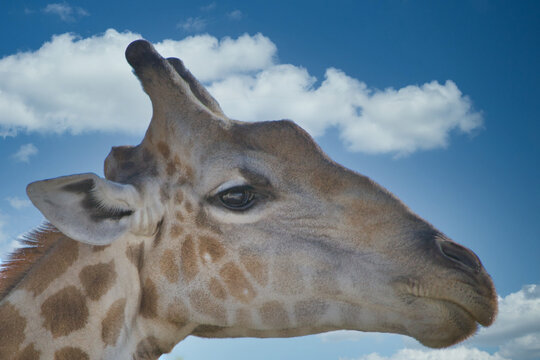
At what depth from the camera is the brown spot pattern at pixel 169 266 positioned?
14.7 feet

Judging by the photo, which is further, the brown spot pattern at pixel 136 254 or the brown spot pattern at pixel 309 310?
the brown spot pattern at pixel 136 254

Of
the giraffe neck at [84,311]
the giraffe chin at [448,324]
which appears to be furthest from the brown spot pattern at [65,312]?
the giraffe chin at [448,324]

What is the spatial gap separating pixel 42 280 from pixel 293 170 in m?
2.52

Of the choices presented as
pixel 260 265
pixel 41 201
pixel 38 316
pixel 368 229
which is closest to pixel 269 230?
pixel 260 265

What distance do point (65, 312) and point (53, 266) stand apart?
0.48m

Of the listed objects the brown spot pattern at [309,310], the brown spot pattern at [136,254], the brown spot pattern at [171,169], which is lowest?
the brown spot pattern at [309,310]

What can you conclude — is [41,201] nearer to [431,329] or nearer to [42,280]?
[42,280]

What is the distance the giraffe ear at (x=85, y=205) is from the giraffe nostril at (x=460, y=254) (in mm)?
2662

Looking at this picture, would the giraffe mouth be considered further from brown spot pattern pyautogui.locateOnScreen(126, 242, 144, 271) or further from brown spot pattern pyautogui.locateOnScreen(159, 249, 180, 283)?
brown spot pattern pyautogui.locateOnScreen(126, 242, 144, 271)

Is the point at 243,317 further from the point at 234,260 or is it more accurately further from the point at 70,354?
the point at 70,354

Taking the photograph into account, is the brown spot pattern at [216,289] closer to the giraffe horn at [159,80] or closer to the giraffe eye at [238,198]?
→ the giraffe eye at [238,198]

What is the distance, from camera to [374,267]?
426 cm

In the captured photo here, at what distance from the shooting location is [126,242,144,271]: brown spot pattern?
4.55 m

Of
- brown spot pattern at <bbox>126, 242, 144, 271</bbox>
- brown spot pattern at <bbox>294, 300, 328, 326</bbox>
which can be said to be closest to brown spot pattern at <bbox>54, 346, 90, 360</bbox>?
brown spot pattern at <bbox>126, 242, 144, 271</bbox>
